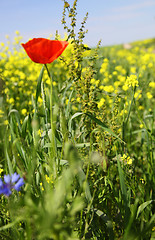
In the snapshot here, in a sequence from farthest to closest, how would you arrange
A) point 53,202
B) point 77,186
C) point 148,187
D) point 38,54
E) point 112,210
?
point 148,187
point 112,210
point 77,186
point 38,54
point 53,202

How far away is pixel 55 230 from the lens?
1.87 ft

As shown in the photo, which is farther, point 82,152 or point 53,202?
point 82,152

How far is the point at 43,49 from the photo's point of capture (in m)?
1.01

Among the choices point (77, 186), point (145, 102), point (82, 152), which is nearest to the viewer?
point (77, 186)

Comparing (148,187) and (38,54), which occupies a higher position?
(38,54)

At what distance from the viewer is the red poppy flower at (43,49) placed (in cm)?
101

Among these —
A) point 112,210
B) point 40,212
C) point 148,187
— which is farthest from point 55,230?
point 148,187

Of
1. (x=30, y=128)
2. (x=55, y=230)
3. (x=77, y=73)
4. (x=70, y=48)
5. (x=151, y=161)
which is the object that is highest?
(x=70, y=48)

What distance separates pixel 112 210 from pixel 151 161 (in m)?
0.39

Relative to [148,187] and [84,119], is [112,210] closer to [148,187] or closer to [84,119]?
[148,187]

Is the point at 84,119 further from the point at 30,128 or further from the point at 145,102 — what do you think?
the point at 145,102

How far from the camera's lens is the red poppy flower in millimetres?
1007

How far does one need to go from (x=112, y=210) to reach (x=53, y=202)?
2.98ft

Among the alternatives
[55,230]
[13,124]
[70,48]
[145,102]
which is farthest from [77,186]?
[145,102]
